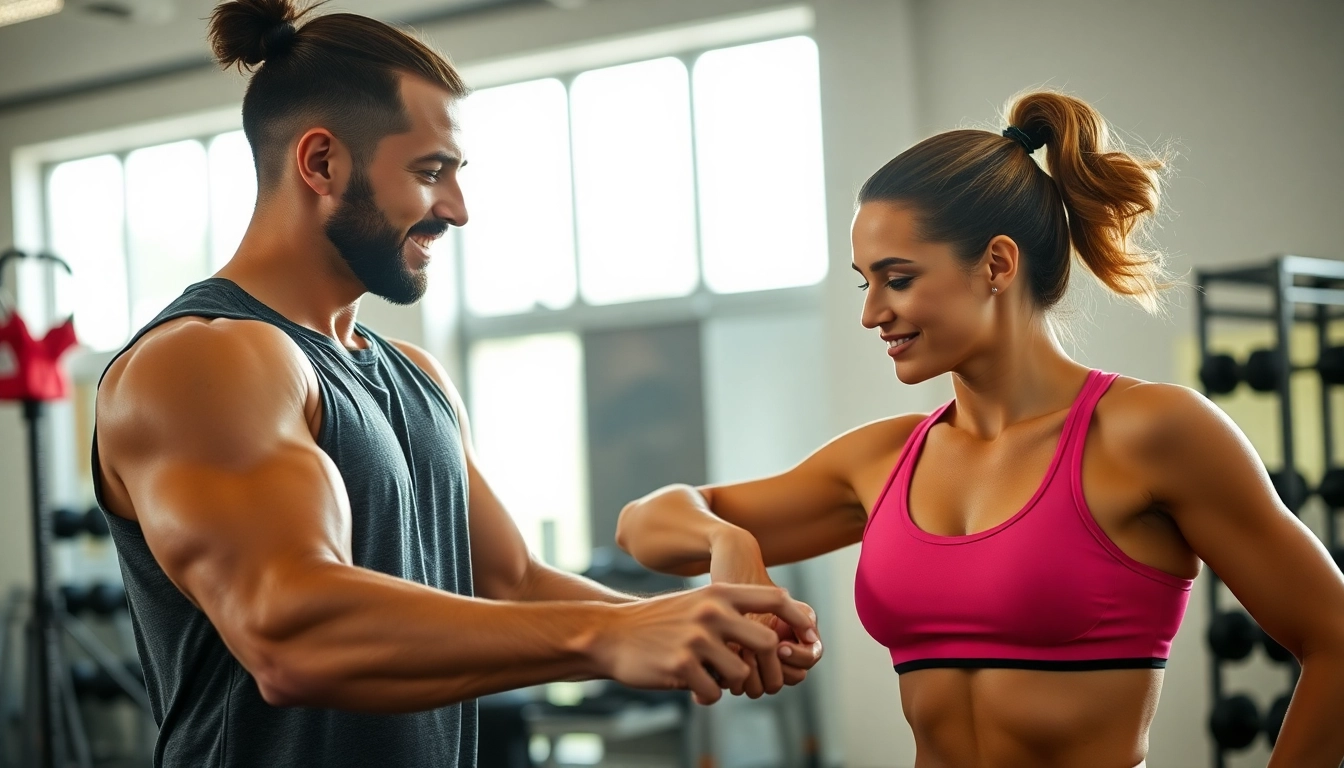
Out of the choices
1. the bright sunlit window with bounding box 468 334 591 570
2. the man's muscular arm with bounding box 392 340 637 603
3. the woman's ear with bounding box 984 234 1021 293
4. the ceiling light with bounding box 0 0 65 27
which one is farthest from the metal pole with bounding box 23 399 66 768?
the woman's ear with bounding box 984 234 1021 293

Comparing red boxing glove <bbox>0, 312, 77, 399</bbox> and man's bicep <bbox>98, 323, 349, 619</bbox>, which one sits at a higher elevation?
red boxing glove <bbox>0, 312, 77, 399</bbox>

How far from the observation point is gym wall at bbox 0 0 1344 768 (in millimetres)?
4305

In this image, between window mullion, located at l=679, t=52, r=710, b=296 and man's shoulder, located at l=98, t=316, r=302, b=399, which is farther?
window mullion, located at l=679, t=52, r=710, b=296

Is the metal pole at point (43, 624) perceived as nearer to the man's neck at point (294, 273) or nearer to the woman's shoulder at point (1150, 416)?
the man's neck at point (294, 273)

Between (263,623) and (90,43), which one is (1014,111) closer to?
(263,623)

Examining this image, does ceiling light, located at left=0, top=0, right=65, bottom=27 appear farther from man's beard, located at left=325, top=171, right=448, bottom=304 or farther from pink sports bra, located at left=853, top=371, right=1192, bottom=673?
pink sports bra, located at left=853, top=371, right=1192, bottom=673

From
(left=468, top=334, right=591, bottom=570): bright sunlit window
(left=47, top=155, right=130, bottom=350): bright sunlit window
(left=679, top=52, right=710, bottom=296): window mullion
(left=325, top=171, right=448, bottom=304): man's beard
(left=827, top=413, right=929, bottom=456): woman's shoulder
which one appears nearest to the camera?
(left=325, top=171, right=448, bottom=304): man's beard

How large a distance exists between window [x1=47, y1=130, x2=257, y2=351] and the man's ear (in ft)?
18.0

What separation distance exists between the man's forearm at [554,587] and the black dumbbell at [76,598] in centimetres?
496

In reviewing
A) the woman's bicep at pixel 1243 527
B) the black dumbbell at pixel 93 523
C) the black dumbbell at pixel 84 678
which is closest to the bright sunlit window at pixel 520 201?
the black dumbbell at pixel 93 523

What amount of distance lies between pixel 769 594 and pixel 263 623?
46cm

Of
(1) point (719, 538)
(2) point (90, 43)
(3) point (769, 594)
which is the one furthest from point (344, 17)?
(2) point (90, 43)

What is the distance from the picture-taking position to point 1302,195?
428 centimetres

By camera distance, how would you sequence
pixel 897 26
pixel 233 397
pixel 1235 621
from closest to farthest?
pixel 233 397 < pixel 1235 621 < pixel 897 26
